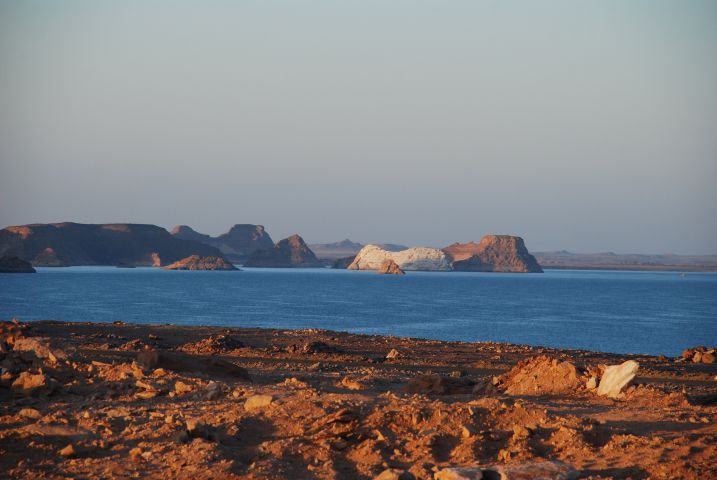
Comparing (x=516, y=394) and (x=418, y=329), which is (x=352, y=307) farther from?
(x=516, y=394)

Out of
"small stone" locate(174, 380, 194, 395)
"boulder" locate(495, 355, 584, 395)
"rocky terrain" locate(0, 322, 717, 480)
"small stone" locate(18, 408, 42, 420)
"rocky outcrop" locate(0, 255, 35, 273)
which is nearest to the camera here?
"rocky terrain" locate(0, 322, 717, 480)

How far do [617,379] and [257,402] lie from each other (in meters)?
6.51

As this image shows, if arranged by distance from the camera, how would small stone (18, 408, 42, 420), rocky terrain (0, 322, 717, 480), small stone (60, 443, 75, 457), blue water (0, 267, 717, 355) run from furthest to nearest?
1. blue water (0, 267, 717, 355)
2. small stone (18, 408, 42, 420)
3. small stone (60, 443, 75, 457)
4. rocky terrain (0, 322, 717, 480)

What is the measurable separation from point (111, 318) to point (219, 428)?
191ft

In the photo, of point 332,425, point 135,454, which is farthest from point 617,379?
point 135,454

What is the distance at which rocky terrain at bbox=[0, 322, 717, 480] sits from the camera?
1072 centimetres

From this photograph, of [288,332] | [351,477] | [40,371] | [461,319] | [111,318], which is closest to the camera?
[351,477]

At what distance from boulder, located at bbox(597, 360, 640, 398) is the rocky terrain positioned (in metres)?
0.02

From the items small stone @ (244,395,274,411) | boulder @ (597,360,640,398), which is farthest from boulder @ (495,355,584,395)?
small stone @ (244,395,274,411)

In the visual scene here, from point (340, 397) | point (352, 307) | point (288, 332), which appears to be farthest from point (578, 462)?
point (352, 307)

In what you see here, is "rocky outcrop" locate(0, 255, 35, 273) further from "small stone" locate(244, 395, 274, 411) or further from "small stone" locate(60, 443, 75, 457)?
"small stone" locate(60, 443, 75, 457)

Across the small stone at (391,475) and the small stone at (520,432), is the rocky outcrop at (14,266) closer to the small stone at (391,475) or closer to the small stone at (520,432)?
the small stone at (520,432)

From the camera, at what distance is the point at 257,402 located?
499 inches

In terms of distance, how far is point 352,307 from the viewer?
89938 mm
